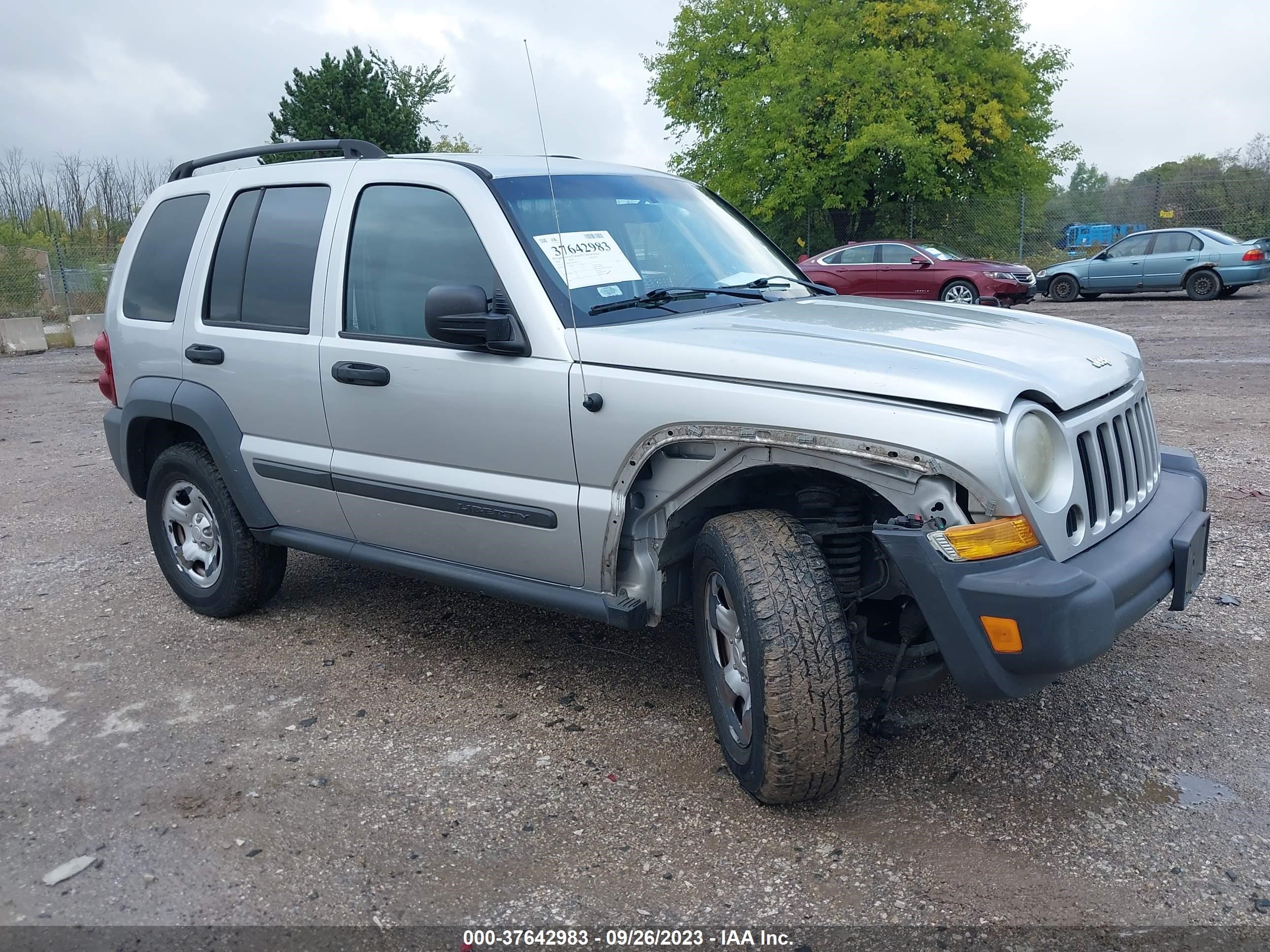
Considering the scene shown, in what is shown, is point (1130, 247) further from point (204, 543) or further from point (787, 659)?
point (787, 659)

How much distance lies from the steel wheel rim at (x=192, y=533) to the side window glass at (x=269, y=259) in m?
0.84

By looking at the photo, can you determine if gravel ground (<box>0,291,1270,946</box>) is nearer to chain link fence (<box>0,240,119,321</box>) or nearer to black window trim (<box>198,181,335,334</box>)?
black window trim (<box>198,181,335,334</box>)

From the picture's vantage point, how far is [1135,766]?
10.7 feet

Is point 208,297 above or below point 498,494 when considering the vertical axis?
above

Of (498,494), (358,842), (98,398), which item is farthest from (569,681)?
(98,398)

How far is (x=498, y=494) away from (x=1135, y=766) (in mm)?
2165

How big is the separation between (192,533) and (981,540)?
3.61 m

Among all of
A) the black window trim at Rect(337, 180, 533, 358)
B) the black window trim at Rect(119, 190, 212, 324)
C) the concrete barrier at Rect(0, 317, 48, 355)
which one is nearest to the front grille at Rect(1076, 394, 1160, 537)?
the black window trim at Rect(337, 180, 533, 358)

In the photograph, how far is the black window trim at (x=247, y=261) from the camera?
4.14m

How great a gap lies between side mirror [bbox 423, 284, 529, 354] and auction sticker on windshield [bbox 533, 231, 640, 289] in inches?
10.5

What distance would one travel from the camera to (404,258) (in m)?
→ 3.88

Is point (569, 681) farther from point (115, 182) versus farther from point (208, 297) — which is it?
point (115, 182)

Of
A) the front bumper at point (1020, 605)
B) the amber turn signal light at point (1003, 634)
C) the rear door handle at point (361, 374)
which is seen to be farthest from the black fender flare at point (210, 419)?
the amber turn signal light at point (1003, 634)

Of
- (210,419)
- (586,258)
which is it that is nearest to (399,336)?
(586,258)
